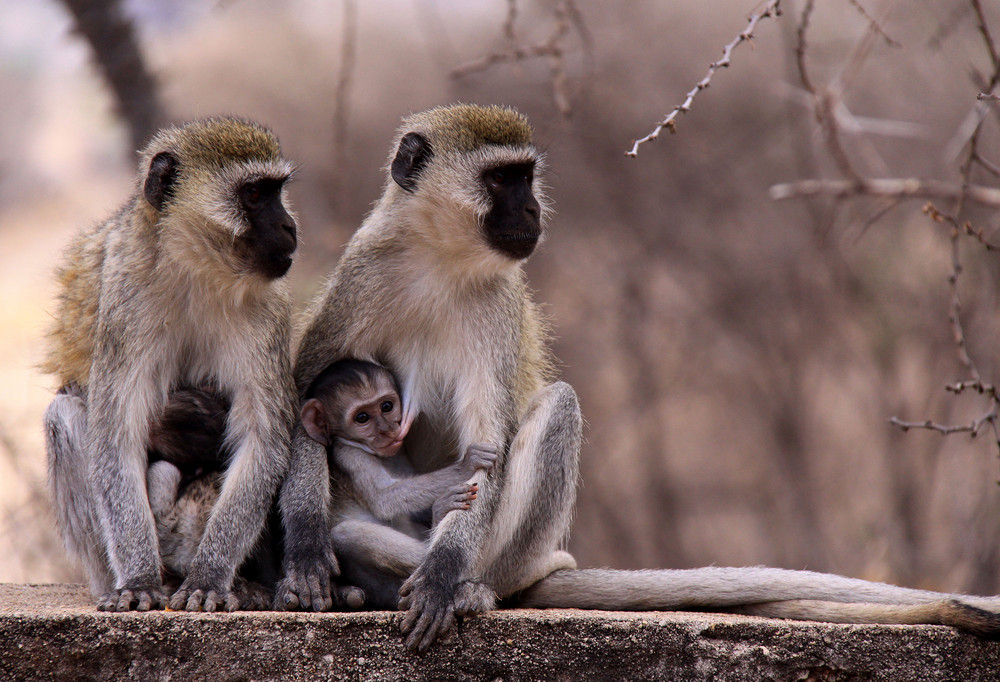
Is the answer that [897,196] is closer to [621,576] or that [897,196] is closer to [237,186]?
[621,576]

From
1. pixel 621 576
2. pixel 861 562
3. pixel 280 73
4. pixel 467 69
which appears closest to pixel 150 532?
pixel 621 576

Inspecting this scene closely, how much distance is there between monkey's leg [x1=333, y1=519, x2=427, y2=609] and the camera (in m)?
3.34

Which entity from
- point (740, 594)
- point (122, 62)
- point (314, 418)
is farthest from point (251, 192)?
point (122, 62)

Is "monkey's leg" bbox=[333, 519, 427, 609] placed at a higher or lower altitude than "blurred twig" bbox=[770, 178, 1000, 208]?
lower

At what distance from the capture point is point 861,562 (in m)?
8.52

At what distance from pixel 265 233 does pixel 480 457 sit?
110 centimetres

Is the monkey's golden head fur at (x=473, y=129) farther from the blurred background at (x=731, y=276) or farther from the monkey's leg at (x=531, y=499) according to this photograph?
the blurred background at (x=731, y=276)

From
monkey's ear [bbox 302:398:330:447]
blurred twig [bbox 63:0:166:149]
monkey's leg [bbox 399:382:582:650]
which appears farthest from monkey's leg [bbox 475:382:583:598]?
blurred twig [bbox 63:0:166:149]

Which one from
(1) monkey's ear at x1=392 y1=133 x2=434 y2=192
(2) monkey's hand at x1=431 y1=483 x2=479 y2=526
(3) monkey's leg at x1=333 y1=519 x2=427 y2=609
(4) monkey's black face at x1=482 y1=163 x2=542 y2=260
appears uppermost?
(1) monkey's ear at x1=392 y1=133 x2=434 y2=192

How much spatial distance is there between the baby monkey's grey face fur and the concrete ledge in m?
0.85

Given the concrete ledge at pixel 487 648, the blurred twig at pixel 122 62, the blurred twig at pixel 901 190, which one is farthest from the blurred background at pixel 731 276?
the concrete ledge at pixel 487 648

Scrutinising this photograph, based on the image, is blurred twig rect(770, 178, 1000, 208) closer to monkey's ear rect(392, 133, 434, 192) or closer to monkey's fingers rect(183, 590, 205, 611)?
monkey's ear rect(392, 133, 434, 192)

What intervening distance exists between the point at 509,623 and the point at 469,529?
1.43 feet

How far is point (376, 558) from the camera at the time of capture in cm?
336
